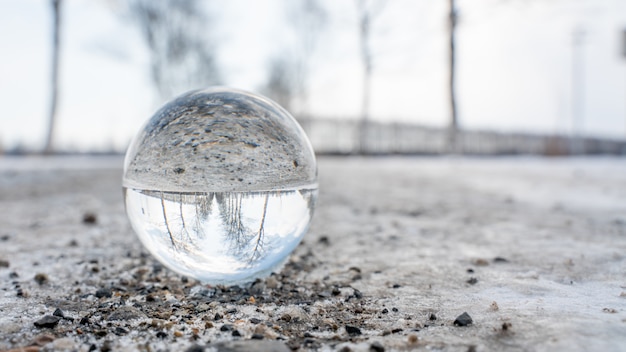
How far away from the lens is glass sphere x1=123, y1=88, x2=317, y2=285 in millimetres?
2248

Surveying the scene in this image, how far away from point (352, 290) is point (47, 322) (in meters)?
1.58

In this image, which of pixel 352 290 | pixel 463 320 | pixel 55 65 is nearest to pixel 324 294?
pixel 352 290

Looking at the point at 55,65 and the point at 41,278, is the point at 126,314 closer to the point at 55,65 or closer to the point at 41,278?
the point at 41,278

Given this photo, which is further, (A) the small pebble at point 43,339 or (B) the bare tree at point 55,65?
(B) the bare tree at point 55,65

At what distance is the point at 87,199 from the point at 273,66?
2494 centimetres

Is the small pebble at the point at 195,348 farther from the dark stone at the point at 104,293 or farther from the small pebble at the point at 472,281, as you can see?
the small pebble at the point at 472,281

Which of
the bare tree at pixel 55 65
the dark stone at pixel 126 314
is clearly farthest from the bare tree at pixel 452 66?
the bare tree at pixel 55 65

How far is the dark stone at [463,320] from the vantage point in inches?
78.7

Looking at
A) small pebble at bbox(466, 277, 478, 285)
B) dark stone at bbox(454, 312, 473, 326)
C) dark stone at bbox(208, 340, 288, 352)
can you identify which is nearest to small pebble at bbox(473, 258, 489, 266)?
small pebble at bbox(466, 277, 478, 285)

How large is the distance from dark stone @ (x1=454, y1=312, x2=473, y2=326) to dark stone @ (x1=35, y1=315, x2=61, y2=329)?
1.85m

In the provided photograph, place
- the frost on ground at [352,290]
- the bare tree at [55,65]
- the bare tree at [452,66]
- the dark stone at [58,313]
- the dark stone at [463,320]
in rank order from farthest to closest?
the bare tree at [55,65], the bare tree at [452,66], the dark stone at [58,313], the dark stone at [463,320], the frost on ground at [352,290]

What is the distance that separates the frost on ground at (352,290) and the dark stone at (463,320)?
0.01 metres

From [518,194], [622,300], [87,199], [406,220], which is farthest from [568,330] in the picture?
[87,199]

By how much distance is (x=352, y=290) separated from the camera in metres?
2.64
